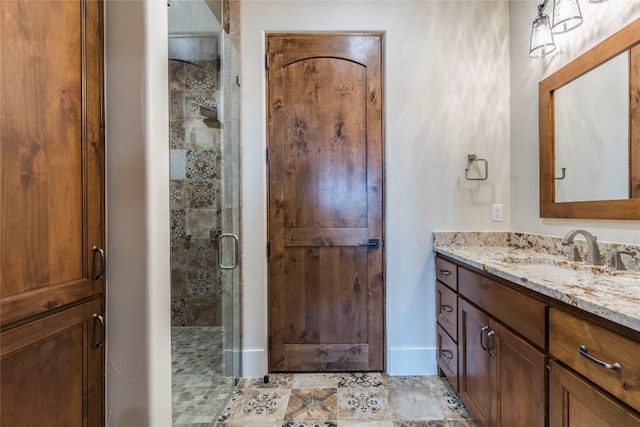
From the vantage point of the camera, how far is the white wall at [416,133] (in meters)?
2.15

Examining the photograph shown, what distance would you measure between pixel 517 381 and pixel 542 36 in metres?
1.77

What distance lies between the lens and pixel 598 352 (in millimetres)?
822

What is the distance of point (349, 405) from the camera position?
1.82 meters

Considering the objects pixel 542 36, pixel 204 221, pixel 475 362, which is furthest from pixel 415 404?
pixel 542 36

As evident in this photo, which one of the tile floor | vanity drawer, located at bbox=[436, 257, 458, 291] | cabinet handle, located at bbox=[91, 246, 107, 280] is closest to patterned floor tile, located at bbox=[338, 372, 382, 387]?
the tile floor

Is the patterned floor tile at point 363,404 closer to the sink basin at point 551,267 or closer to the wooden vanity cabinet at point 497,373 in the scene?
the wooden vanity cabinet at point 497,373

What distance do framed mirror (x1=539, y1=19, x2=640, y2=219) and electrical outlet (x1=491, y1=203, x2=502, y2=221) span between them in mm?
328

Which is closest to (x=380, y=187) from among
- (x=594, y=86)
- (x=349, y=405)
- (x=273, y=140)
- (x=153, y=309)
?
(x=273, y=140)

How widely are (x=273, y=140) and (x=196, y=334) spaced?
1322mm

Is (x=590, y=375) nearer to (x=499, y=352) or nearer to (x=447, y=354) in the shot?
(x=499, y=352)

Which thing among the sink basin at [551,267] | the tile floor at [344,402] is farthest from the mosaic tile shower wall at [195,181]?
the sink basin at [551,267]

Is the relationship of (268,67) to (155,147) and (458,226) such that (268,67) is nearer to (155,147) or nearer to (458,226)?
(155,147)

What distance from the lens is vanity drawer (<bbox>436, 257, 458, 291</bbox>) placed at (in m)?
1.80

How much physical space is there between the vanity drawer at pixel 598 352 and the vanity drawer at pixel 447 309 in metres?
0.81
